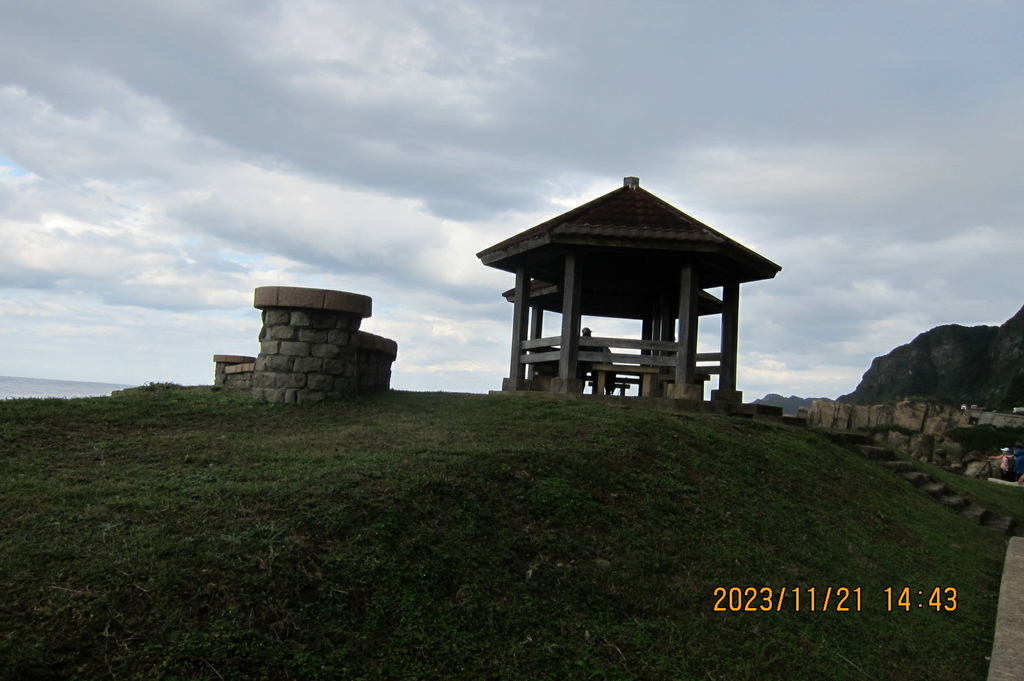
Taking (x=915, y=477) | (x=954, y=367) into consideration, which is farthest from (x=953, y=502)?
(x=954, y=367)

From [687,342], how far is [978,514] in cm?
485

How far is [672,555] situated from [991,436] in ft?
74.1

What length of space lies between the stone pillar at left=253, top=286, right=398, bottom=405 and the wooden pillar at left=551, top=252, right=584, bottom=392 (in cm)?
314

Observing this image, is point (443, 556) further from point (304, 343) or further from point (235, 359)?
point (235, 359)

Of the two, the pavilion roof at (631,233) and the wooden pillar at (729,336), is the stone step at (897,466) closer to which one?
the wooden pillar at (729,336)

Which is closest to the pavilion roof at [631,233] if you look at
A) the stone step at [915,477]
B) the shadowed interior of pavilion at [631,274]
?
the shadowed interior of pavilion at [631,274]

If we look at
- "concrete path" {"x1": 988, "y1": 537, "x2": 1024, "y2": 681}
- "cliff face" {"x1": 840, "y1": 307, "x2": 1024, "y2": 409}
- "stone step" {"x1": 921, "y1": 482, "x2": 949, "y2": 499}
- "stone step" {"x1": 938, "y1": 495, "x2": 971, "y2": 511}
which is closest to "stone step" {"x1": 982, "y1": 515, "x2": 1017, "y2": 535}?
"stone step" {"x1": 938, "y1": 495, "x2": 971, "y2": 511}

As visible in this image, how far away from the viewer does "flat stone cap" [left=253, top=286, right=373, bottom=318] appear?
1030cm

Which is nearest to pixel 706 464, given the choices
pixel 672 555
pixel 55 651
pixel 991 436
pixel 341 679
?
pixel 672 555

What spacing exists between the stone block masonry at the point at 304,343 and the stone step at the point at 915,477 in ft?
28.3

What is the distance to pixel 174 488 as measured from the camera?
577cm

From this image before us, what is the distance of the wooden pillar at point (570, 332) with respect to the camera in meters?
11.7

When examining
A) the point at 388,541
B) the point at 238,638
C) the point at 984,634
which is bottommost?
the point at 984,634

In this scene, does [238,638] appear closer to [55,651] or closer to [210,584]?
[210,584]
